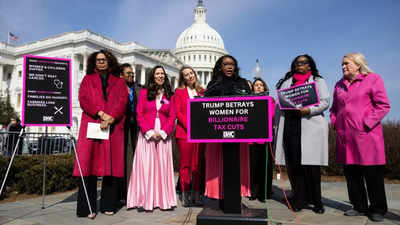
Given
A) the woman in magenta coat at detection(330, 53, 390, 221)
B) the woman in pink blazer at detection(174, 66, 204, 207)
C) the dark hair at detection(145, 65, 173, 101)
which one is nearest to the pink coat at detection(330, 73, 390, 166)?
the woman in magenta coat at detection(330, 53, 390, 221)

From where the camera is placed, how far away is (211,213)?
3930mm

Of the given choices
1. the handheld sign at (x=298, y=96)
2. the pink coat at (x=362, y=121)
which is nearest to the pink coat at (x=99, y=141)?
the handheld sign at (x=298, y=96)

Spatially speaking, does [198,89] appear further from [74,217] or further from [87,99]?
[74,217]

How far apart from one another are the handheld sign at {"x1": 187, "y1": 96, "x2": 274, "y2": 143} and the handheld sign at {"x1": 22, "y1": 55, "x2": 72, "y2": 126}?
264cm

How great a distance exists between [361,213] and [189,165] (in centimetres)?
281

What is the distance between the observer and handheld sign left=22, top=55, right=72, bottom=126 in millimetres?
5129

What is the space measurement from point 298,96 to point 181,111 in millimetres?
2047

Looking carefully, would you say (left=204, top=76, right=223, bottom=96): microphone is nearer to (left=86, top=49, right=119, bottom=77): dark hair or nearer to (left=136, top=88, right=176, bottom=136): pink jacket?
(left=136, top=88, right=176, bottom=136): pink jacket

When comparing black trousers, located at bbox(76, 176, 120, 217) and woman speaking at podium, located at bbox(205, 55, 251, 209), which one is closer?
woman speaking at podium, located at bbox(205, 55, 251, 209)

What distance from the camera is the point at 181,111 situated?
5609 millimetres

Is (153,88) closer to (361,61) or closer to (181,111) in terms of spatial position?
(181,111)

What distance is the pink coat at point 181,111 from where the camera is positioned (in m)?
5.52

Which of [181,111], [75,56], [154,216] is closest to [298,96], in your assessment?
[181,111]

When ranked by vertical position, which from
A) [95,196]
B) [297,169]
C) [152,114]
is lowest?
[95,196]
